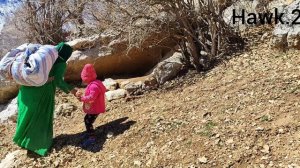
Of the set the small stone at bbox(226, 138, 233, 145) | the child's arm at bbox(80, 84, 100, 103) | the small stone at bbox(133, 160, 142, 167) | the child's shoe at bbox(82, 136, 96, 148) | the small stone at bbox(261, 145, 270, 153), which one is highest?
the child's arm at bbox(80, 84, 100, 103)

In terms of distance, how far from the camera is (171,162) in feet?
13.8

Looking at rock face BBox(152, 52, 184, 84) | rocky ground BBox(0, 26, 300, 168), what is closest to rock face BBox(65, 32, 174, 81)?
rock face BBox(152, 52, 184, 84)

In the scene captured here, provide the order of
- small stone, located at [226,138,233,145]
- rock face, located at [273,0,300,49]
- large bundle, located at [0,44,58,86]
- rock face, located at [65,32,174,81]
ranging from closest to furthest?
small stone, located at [226,138,233,145] → large bundle, located at [0,44,58,86] → rock face, located at [273,0,300,49] → rock face, located at [65,32,174,81]

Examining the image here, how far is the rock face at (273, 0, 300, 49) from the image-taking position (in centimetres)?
580

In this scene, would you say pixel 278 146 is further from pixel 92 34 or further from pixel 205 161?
pixel 92 34

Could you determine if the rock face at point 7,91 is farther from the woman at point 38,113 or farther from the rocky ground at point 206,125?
the woman at point 38,113

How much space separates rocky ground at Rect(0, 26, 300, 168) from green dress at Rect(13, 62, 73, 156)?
0.47 feet

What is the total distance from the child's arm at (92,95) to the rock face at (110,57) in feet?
8.28

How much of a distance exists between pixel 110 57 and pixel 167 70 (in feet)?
4.48

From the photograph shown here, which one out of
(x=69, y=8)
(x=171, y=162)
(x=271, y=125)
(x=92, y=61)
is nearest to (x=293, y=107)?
(x=271, y=125)

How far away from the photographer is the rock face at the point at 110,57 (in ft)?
24.2

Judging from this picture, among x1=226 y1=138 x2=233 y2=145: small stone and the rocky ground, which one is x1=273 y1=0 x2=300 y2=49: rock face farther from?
x1=226 y1=138 x2=233 y2=145: small stone

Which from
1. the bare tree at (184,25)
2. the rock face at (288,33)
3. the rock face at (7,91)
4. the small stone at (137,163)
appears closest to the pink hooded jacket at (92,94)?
the small stone at (137,163)

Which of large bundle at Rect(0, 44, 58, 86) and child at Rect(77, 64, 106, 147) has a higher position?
large bundle at Rect(0, 44, 58, 86)
